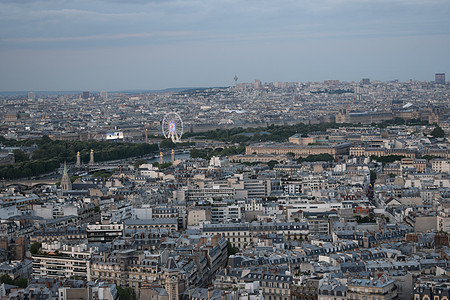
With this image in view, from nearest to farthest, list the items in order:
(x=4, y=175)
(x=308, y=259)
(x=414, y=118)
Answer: (x=308, y=259) < (x=4, y=175) < (x=414, y=118)

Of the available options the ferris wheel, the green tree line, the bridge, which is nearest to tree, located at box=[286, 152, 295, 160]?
the green tree line

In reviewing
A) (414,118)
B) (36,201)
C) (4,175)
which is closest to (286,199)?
(36,201)

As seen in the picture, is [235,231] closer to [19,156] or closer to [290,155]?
[290,155]

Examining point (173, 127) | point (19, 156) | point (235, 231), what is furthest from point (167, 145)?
point (235, 231)

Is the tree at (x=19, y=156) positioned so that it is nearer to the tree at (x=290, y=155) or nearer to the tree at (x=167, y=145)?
the tree at (x=167, y=145)

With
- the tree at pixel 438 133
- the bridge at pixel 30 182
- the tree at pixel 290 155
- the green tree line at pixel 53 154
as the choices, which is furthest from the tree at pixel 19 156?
the tree at pixel 438 133

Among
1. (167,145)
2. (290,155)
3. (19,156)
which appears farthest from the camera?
(167,145)

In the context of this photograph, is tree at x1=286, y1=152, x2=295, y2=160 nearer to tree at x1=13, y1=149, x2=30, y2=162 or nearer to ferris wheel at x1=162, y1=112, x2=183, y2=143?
tree at x1=13, y1=149, x2=30, y2=162

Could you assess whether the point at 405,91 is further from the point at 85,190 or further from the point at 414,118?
the point at 85,190
